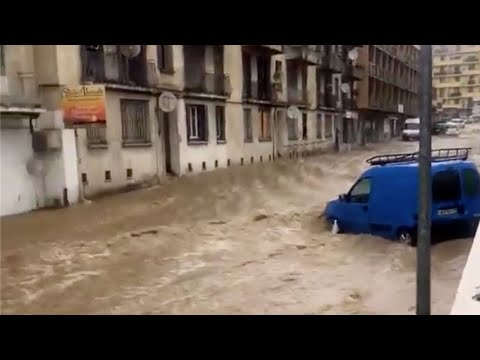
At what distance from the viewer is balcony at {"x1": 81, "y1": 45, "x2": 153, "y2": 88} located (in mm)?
3068

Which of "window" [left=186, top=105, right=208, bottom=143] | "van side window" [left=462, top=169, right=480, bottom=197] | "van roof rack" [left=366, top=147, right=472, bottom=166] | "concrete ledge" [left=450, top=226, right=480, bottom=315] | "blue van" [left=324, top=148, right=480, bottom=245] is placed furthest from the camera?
"window" [left=186, top=105, right=208, bottom=143]

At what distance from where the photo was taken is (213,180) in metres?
3.83

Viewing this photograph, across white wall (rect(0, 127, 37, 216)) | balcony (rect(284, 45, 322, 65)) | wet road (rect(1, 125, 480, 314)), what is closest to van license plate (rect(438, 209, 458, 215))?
wet road (rect(1, 125, 480, 314))

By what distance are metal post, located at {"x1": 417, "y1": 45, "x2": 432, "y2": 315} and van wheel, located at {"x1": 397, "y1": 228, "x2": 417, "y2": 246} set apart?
1.14 m

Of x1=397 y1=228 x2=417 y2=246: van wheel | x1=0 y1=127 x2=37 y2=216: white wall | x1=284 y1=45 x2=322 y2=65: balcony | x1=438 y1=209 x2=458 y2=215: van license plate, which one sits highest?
x1=284 y1=45 x2=322 y2=65: balcony

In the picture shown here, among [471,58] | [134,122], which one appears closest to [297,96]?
[134,122]

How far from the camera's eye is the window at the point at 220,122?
157 inches

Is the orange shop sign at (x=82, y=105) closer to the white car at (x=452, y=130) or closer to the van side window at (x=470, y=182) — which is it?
the white car at (x=452, y=130)

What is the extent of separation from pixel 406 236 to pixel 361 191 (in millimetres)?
471

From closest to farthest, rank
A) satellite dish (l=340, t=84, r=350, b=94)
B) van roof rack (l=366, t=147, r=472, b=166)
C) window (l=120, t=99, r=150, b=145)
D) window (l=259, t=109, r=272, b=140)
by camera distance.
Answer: van roof rack (l=366, t=147, r=472, b=166) → window (l=120, t=99, r=150, b=145) → satellite dish (l=340, t=84, r=350, b=94) → window (l=259, t=109, r=272, b=140)

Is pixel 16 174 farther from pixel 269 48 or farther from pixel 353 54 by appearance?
pixel 353 54

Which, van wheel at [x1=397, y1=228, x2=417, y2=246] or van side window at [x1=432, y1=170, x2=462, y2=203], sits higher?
van side window at [x1=432, y1=170, x2=462, y2=203]

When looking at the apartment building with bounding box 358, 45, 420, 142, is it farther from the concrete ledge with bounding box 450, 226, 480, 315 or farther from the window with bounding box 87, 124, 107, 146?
the window with bounding box 87, 124, 107, 146
